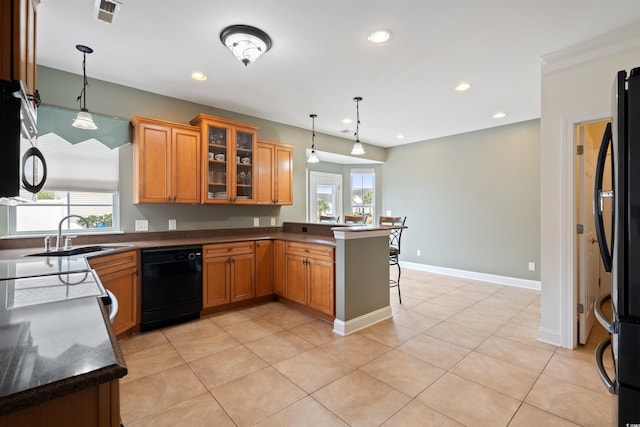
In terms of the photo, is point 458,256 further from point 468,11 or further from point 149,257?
point 149,257

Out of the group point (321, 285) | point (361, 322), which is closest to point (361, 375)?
point (361, 322)

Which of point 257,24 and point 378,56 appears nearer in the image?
point 257,24

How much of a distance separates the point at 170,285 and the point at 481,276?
4883 mm

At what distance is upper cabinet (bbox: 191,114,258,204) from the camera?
3.69 metres

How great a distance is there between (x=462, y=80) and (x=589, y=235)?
2.05 meters

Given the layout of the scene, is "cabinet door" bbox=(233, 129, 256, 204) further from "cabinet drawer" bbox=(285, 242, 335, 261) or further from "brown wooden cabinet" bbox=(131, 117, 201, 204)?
"cabinet drawer" bbox=(285, 242, 335, 261)

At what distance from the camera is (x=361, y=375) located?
7.45 ft

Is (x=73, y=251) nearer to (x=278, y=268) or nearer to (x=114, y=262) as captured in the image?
(x=114, y=262)

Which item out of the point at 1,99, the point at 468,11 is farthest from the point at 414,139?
the point at 1,99

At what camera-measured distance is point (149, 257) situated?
305cm

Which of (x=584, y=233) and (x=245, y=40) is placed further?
(x=584, y=233)

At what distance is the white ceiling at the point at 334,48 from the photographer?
214cm

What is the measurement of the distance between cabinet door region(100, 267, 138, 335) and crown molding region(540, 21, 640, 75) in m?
4.36

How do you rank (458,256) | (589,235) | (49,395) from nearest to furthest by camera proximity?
(49,395), (589,235), (458,256)
